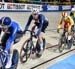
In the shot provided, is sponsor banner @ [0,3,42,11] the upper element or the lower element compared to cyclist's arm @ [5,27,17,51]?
upper

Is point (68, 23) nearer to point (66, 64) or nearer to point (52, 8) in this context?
point (66, 64)

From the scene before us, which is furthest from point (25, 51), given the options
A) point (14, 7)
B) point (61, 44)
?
point (14, 7)

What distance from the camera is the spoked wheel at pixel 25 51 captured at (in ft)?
28.7

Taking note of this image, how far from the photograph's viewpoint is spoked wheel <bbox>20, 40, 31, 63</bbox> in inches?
344

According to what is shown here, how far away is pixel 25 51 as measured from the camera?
28.8 feet

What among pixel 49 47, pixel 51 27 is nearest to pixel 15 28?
pixel 49 47

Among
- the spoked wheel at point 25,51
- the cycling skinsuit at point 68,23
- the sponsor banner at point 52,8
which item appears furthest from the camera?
the sponsor banner at point 52,8

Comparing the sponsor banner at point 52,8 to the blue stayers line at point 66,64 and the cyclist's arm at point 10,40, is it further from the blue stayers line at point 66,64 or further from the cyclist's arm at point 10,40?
the cyclist's arm at point 10,40

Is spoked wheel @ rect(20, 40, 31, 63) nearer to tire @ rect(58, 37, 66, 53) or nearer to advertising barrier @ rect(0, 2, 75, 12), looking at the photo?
tire @ rect(58, 37, 66, 53)

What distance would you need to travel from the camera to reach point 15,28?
23.0ft

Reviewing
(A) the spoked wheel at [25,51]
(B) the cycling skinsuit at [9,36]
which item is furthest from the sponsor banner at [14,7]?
(B) the cycling skinsuit at [9,36]

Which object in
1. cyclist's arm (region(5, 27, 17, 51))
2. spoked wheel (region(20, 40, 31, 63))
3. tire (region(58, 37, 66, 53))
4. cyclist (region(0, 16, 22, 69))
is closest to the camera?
cyclist's arm (region(5, 27, 17, 51))

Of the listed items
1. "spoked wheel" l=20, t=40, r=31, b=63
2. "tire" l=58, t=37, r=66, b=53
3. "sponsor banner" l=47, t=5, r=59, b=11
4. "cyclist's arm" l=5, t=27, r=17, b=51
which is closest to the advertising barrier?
"sponsor banner" l=47, t=5, r=59, b=11

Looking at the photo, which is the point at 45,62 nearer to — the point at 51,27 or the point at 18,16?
the point at 18,16
